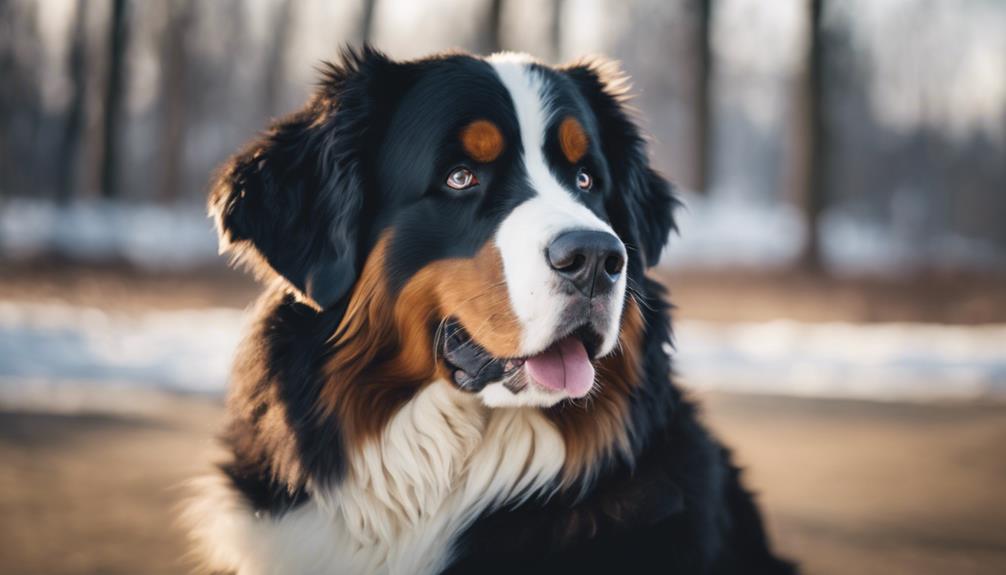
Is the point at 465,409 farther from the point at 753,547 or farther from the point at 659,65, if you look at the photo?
the point at 659,65

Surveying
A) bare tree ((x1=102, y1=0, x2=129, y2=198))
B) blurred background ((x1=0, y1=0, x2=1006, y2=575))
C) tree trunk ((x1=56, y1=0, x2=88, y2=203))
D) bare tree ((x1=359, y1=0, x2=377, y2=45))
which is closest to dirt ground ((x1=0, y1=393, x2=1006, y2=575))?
blurred background ((x1=0, y1=0, x2=1006, y2=575))

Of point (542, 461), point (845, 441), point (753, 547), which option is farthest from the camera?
point (845, 441)

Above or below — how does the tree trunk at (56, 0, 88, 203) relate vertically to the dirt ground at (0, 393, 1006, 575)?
above

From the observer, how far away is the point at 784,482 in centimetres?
573

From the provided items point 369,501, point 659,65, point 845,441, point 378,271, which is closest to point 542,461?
point 369,501

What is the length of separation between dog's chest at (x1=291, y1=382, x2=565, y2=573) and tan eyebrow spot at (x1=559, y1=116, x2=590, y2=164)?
92 centimetres

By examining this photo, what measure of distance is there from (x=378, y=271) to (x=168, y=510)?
9.41 ft

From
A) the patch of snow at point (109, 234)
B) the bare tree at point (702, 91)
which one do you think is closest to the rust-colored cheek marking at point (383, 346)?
the bare tree at point (702, 91)

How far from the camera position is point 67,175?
37031 millimetres

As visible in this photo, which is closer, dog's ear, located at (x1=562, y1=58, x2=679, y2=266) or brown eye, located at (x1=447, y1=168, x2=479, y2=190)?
brown eye, located at (x1=447, y1=168, x2=479, y2=190)

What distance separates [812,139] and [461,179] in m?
15.4

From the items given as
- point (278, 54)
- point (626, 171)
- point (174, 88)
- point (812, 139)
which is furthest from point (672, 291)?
point (278, 54)

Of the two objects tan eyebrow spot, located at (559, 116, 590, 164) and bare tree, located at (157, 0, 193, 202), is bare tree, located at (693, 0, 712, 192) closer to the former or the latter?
bare tree, located at (157, 0, 193, 202)

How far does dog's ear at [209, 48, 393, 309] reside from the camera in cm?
288
